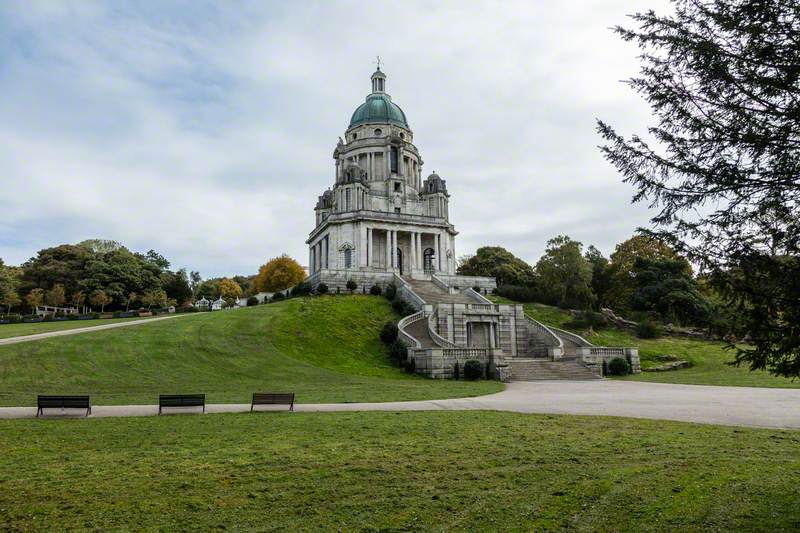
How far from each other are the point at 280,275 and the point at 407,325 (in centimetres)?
4644

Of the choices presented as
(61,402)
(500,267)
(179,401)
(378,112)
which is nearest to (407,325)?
(179,401)

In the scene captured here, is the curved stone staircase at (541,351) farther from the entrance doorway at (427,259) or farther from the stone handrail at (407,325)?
the entrance doorway at (427,259)

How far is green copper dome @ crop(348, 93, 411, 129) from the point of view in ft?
247

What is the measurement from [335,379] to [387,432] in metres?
16.0

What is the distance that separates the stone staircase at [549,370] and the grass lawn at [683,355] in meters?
2.93

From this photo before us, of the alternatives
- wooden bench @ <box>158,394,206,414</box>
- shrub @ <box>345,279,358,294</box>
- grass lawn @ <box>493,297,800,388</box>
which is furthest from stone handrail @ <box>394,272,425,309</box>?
wooden bench @ <box>158,394,206,414</box>

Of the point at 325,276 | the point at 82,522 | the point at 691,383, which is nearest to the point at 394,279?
the point at 325,276

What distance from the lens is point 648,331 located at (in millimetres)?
45969

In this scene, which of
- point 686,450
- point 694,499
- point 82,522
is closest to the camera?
point 82,522

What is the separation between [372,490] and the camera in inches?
349

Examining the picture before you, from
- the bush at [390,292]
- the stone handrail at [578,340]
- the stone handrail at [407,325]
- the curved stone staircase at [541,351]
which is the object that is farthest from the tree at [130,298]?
the stone handrail at [578,340]

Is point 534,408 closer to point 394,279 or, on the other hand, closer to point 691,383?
point 691,383

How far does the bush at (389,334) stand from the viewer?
3888 cm

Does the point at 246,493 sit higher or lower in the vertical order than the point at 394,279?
lower
